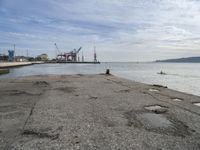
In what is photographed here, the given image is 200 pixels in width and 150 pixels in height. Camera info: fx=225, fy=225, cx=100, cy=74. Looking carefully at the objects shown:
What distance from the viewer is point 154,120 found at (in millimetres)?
6938

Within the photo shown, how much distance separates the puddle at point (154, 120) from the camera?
21.1ft

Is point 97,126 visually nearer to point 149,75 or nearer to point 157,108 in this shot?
point 157,108

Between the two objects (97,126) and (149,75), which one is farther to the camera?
(149,75)

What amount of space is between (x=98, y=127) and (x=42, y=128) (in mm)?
1467

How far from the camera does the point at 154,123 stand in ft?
21.7

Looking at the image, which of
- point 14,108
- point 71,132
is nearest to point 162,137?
point 71,132

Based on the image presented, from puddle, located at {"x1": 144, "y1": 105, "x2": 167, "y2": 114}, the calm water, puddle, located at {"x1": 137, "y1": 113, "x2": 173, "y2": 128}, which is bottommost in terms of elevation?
the calm water

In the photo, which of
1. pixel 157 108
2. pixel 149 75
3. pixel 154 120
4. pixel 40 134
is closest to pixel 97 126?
pixel 40 134

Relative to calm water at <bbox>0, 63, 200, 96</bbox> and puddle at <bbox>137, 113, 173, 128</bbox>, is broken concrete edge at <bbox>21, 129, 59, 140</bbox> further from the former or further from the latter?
calm water at <bbox>0, 63, 200, 96</bbox>

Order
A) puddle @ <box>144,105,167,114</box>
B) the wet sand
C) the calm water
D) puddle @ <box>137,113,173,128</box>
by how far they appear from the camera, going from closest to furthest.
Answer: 1. the wet sand
2. puddle @ <box>137,113,173,128</box>
3. puddle @ <box>144,105,167,114</box>
4. the calm water

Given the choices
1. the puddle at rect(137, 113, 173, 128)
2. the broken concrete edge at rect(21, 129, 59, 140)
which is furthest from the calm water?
the broken concrete edge at rect(21, 129, 59, 140)

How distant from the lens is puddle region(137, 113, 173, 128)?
253 inches

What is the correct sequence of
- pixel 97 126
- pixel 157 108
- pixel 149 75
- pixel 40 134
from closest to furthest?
pixel 40 134 → pixel 97 126 → pixel 157 108 → pixel 149 75

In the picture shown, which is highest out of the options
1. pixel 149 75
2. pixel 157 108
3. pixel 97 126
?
pixel 97 126
